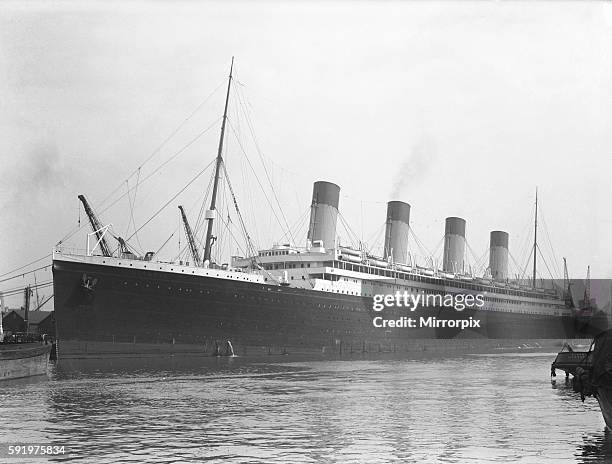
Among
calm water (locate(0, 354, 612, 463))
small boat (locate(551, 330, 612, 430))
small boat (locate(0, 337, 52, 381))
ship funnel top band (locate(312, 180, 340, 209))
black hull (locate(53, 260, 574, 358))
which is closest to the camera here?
calm water (locate(0, 354, 612, 463))

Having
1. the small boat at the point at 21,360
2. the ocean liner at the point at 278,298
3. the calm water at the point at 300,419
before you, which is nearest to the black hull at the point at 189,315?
the ocean liner at the point at 278,298

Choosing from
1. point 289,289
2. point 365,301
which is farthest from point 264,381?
point 365,301

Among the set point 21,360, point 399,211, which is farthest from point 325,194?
point 21,360

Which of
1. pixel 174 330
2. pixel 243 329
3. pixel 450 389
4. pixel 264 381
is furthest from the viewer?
pixel 243 329

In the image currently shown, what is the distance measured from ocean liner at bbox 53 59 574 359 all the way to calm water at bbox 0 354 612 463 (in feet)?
34.0

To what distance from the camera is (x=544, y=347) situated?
92750 millimetres

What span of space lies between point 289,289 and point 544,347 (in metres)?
52.8

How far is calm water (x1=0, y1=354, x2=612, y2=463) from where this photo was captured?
1321 centimetres

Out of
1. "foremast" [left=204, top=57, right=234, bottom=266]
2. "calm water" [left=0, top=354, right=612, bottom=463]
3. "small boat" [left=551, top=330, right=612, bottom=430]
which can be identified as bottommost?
"calm water" [left=0, top=354, right=612, bottom=463]

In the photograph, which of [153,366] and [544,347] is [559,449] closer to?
[153,366]

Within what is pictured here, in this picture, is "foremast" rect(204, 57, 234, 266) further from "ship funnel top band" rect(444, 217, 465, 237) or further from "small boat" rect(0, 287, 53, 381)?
"ship funnel top band" rect(444, 217, 465, 237)

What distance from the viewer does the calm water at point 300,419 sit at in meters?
13.2

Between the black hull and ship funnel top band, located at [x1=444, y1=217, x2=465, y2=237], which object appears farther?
ship funnel top band, located at [x1=444, y1=217, x2=465, y2=237]

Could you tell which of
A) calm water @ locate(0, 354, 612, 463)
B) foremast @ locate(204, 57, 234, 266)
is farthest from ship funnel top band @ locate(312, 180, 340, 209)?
calm water @ locate(0, 354, 612, 463)
